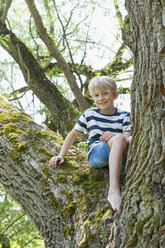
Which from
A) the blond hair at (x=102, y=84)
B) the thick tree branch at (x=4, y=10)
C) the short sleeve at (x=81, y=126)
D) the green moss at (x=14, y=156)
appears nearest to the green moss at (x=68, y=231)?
the green moss at (x=14, y=156)

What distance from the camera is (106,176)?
105 inches

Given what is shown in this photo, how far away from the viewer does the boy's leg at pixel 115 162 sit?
222 centimetres

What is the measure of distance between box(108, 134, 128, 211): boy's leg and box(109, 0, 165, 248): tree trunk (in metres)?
0.29

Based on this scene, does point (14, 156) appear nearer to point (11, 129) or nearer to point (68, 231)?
point (11, 129)

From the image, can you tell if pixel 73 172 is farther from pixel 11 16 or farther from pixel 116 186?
pixel 11 16

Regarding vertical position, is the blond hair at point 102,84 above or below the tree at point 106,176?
above

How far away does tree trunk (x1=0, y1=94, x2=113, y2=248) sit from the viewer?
2.24 m

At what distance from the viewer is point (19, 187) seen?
2857 mm

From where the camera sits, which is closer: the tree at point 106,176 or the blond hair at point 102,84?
the tree at point 106,176

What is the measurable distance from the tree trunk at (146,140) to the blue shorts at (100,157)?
0.58 metres

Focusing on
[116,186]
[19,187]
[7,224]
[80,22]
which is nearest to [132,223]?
[116,186]

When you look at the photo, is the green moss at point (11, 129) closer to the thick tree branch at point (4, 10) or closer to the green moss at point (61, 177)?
the green moss at point (61, 177)

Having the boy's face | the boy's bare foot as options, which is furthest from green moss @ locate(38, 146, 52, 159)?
the boy's bare foot

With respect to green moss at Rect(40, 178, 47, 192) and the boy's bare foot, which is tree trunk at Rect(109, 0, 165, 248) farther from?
green moss at Rect(40, 178, 47, 192)
